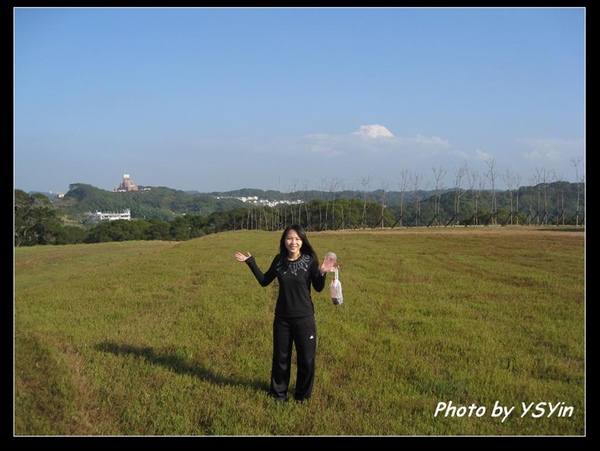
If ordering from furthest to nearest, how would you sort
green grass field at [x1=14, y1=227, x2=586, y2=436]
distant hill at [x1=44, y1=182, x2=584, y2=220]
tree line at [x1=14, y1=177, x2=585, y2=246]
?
distant hill at [x1=44, y1=182, x2=584, y2=220]
tree line at [x1=14, y1=177, x2=585, y2=246]
green grass field at [x1=14, y1=227, x2=586, y2=436]

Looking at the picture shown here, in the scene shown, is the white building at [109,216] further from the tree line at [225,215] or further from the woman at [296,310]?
the woman at [296,310]

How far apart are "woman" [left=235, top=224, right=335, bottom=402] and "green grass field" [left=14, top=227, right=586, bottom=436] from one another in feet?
0.95

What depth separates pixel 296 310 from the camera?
4980mm

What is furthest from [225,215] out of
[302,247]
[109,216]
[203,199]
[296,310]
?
[296,310]

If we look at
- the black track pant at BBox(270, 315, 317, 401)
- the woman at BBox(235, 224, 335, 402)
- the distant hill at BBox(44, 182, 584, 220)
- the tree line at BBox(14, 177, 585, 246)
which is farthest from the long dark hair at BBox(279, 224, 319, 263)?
the distant hill at BBox(44, 182, 584, 220)

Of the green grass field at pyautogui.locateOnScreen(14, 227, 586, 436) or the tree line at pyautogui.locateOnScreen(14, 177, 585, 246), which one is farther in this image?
the tree line at pyautogui.locateOnScreen(14, 177, 585, 246)

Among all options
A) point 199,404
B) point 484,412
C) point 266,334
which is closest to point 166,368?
point 199,404

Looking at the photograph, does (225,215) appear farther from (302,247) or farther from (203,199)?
(302,247)

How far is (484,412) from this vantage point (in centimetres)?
502

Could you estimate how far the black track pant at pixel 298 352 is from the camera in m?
5.01

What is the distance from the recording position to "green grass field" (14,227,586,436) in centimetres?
486

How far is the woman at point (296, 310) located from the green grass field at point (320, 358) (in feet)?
0.95

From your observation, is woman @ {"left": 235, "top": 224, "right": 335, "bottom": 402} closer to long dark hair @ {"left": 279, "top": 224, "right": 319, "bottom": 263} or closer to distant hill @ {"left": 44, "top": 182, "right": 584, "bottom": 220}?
long dark hair @ {"left": 279, "top": 224, "right": 319, "bottom": 263}
